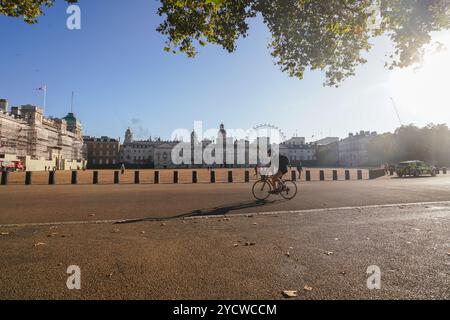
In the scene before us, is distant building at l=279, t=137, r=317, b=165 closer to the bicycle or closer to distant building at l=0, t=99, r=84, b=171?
distant building at l=0, t=99, r=84, b=171

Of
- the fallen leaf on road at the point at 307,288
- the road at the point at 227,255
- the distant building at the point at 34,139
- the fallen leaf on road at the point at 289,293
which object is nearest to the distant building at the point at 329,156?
the distant building at the point at 34,139

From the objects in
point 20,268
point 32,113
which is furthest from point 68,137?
point 20,268

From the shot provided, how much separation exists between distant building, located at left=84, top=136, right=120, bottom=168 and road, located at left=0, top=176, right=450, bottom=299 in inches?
4836

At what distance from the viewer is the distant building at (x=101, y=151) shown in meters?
122

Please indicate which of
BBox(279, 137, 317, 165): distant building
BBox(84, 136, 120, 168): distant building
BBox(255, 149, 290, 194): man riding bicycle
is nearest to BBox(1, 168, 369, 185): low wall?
BBox(255, 149, 290, 194): man riding bicycle

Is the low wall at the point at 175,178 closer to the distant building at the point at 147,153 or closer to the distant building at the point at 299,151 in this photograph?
the distant building at the point at 147,153

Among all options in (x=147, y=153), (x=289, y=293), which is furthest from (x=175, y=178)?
(x=147, y=153)

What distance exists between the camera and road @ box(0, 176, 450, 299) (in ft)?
10.7

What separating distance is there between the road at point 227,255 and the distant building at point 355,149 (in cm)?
11763

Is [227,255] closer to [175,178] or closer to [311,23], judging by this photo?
[311,23]

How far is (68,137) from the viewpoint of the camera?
8862 cm

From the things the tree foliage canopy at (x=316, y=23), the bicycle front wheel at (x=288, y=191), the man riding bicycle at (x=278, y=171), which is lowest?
the bicycle front wheel at (x=288, y=191)

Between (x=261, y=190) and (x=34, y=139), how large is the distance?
238 feet
